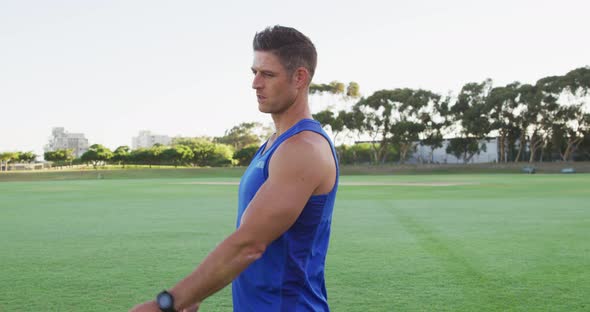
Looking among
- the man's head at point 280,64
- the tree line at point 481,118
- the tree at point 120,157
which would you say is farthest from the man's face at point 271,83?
the tree at point 120,157

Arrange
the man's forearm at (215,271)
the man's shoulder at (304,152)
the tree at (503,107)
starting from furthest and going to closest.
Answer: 1. the tree at (503,107)
2. the man's shoulder at (304,152)
3. the man's forearm at (215,271)

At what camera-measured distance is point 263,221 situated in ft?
6.03

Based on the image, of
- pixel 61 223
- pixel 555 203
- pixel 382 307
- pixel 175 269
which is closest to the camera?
pixel 382 307

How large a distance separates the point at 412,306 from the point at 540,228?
302 inches

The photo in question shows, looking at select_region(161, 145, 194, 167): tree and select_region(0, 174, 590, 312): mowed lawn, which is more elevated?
select_region(161, 145, 194, 167): tree

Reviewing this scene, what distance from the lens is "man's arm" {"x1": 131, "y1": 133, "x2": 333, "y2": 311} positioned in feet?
5.91

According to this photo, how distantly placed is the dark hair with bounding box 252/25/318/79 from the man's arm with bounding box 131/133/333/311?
364 millimetres

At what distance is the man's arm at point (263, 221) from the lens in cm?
180

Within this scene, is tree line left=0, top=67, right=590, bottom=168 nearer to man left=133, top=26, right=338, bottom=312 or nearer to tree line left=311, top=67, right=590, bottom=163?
tree line left=311, top=67, right=590, bottom=163

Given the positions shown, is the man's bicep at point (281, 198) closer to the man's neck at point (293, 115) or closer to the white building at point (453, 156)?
the man's neck at point (293, 115)

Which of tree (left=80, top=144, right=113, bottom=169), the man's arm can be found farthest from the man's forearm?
tree (left=80, top=144, right=113, bottom=169)

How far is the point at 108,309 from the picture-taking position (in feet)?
18.7

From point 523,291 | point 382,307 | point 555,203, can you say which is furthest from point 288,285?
point 555,203

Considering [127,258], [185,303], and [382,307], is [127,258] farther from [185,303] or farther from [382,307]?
[185,303]
